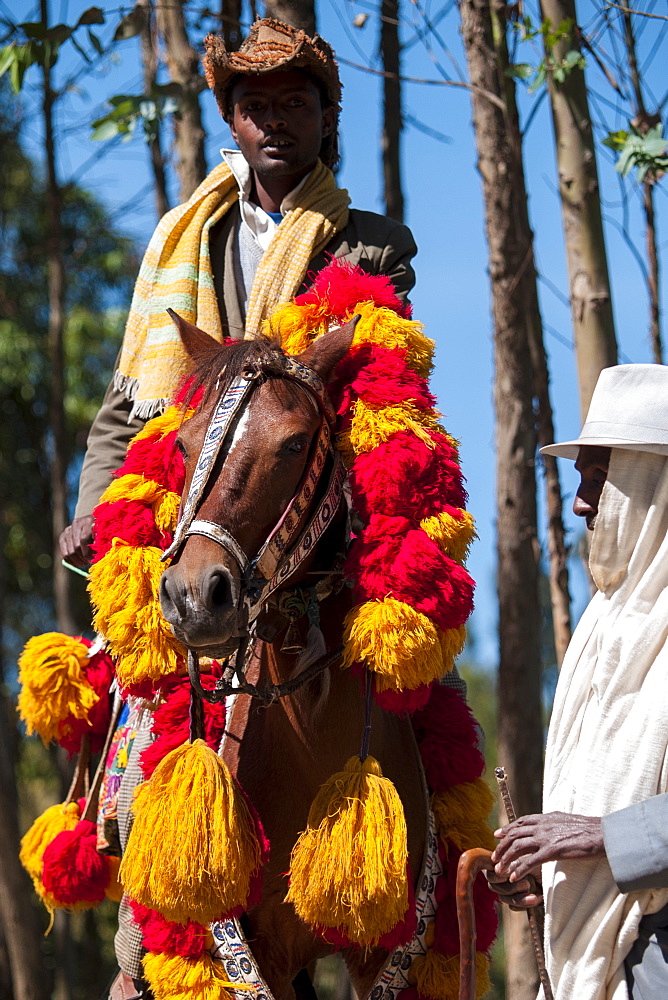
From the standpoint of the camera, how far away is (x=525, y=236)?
7121mm

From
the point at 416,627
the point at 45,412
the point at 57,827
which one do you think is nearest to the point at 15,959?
the point at 57,827

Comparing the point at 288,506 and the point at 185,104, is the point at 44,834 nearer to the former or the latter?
the point at 288,506

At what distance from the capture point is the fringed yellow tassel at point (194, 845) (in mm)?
3273

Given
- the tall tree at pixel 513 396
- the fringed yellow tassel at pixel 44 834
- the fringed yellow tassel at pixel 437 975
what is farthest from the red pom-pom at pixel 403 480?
the tall tree at pixel 513 396

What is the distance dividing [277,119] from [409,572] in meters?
2.07

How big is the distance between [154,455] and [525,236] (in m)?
3.96

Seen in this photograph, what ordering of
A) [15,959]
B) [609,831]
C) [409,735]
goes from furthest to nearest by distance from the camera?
[15,959] < [409,735] < [609,831]

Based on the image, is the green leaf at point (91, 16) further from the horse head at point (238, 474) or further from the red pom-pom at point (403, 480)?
the red pom-pom at point (403, 480)

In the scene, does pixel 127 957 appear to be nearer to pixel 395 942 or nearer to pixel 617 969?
pixel 395 942

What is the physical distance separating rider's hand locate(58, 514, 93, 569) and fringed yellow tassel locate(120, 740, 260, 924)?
1290 mm

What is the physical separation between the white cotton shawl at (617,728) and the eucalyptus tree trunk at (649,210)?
4059 millimetres

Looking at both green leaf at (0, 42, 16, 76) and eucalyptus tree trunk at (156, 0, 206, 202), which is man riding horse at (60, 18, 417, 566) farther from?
eucalyptus tree trunk at (156, 0, 206, 202)

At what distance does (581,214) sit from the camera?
5.50 meters

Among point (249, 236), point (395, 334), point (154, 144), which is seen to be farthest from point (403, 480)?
point (154, 144)
